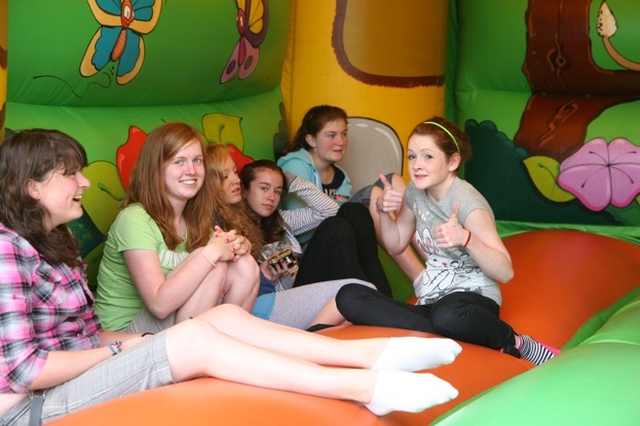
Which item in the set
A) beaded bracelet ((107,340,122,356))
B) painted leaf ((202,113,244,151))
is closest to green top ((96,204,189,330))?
beaded bracelet ((107,340,122,356))

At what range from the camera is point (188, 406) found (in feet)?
5.40

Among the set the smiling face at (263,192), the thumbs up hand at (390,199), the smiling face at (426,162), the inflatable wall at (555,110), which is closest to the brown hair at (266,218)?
the smiling face at (263,192)

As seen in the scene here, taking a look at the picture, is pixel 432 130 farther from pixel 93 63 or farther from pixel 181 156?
pixel 93 63

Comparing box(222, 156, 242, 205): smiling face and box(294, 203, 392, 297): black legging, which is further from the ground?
box(222, 156, 242, 205): smiling face

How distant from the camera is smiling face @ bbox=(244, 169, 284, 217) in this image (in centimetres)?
298

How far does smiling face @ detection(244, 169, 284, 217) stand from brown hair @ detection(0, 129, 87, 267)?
3.70 feet

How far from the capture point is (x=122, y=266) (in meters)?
2.39

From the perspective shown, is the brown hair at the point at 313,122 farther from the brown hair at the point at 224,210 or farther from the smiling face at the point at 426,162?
the smiling face at the point at 426,162

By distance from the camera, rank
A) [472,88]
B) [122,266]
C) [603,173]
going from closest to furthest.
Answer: [122,266] < [603,173] < [472,88]

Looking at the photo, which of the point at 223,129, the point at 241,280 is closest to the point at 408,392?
the point at 241,280

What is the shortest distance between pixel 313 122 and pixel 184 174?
1.02 m

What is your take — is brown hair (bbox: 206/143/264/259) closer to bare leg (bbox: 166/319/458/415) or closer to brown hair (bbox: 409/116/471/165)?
brown hair (bbox: 409/116/471/165)

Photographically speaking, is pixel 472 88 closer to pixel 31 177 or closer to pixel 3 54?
pixel 3 54

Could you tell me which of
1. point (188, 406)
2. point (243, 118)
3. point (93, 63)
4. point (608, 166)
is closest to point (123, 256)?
point (93, 63)
